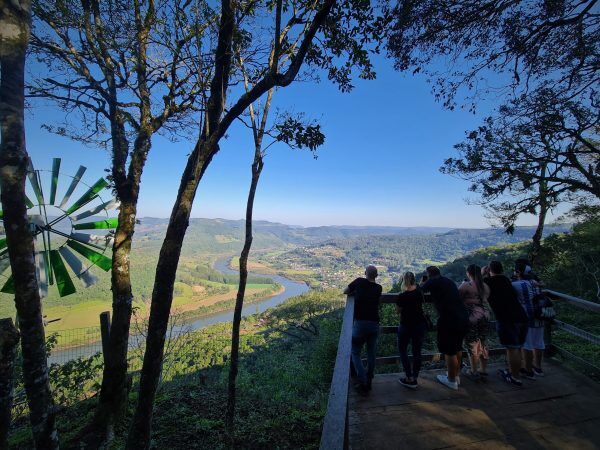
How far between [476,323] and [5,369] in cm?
427

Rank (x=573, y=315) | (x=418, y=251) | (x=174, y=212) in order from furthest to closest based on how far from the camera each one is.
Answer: (x=418, y=251) → (x=573, y=315) → (x=174, y=212)

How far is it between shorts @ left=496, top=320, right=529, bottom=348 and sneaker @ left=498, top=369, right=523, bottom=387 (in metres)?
0.32

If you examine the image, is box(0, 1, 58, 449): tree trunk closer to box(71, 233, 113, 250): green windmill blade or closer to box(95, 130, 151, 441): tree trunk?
box(95, 130, 151, 441): tree trunk

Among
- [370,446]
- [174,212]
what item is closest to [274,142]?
[174,212]

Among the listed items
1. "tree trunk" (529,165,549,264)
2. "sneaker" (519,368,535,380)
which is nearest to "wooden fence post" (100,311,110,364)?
"sneaker" (519,368,535,380)

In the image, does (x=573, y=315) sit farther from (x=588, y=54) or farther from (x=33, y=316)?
(x=33, y=316)

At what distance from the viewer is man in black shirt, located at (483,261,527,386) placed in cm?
339

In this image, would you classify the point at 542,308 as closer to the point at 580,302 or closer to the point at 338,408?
the point at 580,302

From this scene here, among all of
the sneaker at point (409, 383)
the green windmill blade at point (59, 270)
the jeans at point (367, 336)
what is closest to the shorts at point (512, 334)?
the sneaker at point (409, 383)

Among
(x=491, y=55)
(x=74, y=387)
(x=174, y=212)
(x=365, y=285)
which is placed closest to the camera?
(x=174, y=212)

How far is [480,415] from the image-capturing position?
271 cm

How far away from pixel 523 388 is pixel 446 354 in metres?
0.90

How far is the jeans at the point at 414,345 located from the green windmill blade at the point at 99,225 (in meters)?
4.63

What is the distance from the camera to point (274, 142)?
5.40 meters
